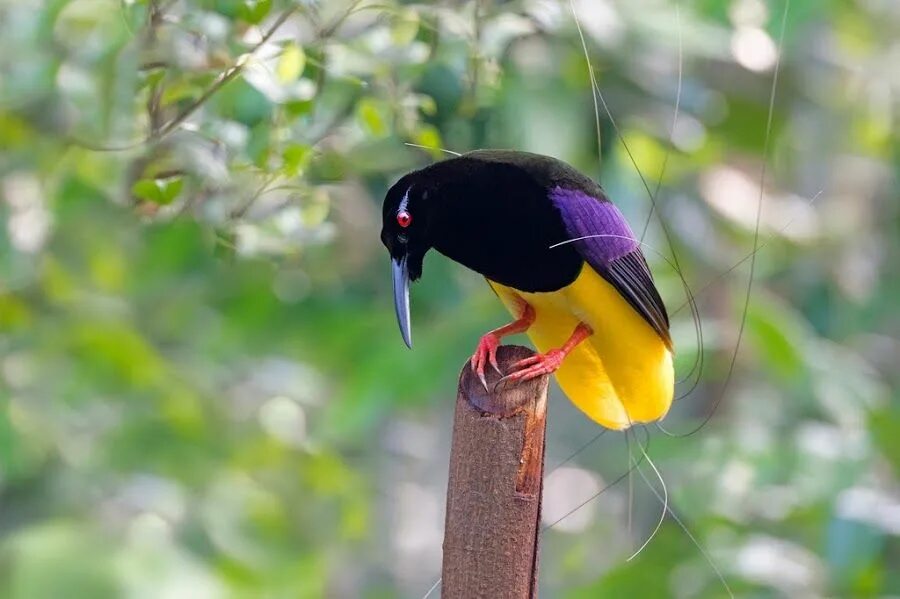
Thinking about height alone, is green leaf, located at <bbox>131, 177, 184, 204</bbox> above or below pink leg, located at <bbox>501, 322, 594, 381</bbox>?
above

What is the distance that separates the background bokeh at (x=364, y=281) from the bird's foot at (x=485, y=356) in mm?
363

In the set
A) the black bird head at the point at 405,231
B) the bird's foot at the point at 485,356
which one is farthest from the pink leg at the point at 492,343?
the black bird head at the point at 405,231

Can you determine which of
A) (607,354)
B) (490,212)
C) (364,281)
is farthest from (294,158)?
(364,281)

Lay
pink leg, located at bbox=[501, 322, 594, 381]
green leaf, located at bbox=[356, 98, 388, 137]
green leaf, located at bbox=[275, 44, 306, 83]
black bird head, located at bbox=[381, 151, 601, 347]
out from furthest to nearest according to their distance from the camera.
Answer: green leaf, located at bbox=[356, 98, 388, 137]
green leaf, located at bbox=[275, 44, 306, 83]
black bird head, located at bbox=[381, 151, 601, 347]
pink leg, located at bbox=[501, 322, 594, 381]

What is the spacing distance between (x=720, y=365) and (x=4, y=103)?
221 cm

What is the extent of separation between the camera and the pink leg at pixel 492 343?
66.2 inches

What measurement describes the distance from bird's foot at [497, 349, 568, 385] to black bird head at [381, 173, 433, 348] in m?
0.18

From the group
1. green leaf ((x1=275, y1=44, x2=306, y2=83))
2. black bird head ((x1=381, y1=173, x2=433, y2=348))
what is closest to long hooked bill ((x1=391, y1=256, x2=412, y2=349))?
black bird head ((x1=381, y1=173, x2=433, y2=348))

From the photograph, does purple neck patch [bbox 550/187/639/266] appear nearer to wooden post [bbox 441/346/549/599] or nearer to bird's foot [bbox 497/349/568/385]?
bird's foot [bbox 497/349/568/385]

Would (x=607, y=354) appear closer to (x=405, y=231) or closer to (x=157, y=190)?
(x=405, y=231)

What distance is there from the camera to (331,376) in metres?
4.66

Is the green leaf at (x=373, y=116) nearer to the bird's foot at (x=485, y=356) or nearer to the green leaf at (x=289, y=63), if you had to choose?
the green leaf at (x=289, y=63)

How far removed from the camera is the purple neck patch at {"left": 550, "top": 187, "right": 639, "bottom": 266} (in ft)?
5.96

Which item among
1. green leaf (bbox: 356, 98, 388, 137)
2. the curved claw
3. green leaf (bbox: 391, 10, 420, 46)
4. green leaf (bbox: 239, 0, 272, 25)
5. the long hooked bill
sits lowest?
the curved claw
